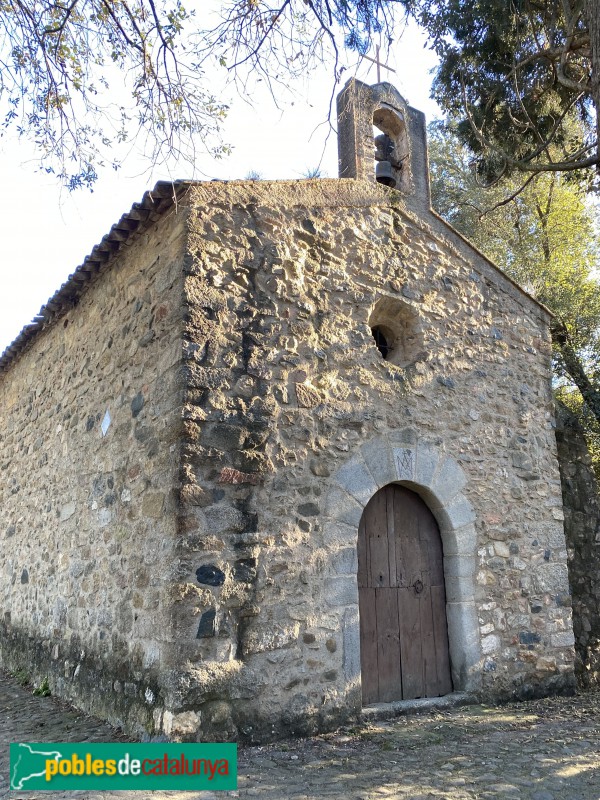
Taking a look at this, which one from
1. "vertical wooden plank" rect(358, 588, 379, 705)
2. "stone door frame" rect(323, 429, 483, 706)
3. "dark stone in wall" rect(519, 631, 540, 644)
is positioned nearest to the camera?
"stone door frame" rect(323, 429, 483, 706)

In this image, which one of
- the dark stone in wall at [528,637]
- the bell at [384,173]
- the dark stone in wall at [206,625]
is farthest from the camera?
the bell at [384,173]

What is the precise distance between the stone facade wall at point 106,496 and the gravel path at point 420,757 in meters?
0.56

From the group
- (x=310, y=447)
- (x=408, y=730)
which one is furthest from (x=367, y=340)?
(x=408, y=730)

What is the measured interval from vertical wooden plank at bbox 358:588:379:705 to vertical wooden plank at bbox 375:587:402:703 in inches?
1.8

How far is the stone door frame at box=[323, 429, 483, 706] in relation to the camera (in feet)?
16.7

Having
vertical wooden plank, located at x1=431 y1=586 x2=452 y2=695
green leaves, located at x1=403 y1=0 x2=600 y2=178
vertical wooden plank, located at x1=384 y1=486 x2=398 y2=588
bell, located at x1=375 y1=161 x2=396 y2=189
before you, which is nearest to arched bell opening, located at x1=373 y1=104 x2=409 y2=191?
bell, located at x1=375 y1=161 x2=396 y2=189

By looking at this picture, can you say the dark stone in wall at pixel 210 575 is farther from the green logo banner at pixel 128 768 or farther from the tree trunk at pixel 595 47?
Result: the tree trunk at pixel 595 47

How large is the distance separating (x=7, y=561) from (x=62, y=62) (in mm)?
6103

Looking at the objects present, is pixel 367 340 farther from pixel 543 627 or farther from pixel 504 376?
pixel 543 627

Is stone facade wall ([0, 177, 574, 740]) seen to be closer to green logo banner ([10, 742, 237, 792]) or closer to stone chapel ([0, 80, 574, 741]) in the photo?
stone chapel ([0, 80, 574, 741])

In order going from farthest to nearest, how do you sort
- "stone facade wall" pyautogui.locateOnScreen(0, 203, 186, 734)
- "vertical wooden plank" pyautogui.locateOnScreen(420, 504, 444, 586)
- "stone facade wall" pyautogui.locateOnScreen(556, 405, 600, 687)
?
1. "stone facade wall" pyautogui.locateOnScreen(556, 405, 600, 687)
2. "vertical wooden plank" pyautogui.locateOnScreen(420, 504, 444, 586)
3. "stone facade wall" pyautogui.locateOnScreen(0, 203, 186, 734)

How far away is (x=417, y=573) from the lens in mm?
5836

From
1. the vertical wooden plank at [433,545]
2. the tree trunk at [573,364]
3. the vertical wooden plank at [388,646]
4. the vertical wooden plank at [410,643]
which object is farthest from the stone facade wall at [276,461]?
the tree trunk at [573,364]

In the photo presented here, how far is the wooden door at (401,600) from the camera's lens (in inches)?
214
